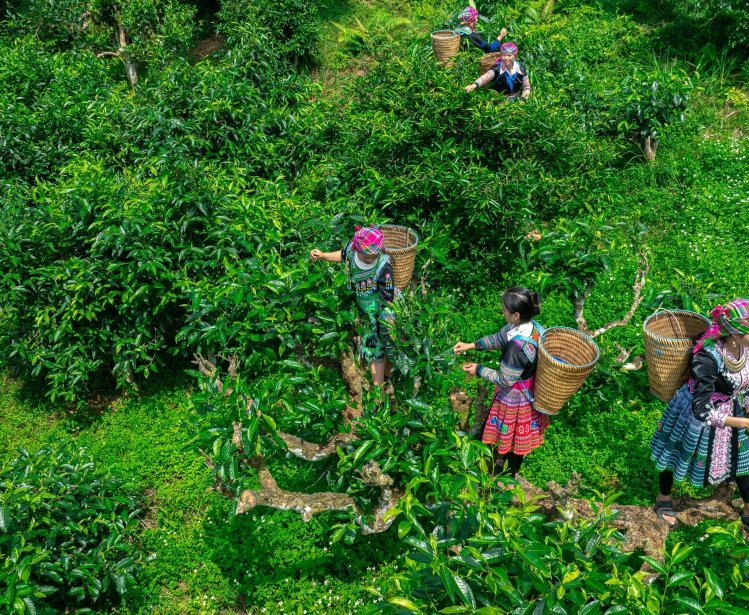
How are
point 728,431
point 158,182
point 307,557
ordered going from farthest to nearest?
point 158,182
point 307,557
point 728,431

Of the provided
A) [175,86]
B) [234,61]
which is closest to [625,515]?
[175,86]

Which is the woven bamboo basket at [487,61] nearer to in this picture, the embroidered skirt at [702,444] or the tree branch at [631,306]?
the tree branch at [631,306]

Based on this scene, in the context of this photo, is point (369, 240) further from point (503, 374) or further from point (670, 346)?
point (670, 346)

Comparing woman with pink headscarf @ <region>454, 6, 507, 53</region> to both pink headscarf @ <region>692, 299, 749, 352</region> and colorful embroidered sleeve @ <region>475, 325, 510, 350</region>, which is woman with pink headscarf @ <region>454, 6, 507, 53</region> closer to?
colorful embroidered sleeve @ <region>475, 325, 510, 350</region>

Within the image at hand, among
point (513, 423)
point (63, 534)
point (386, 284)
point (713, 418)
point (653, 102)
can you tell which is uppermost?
point (386, 284)

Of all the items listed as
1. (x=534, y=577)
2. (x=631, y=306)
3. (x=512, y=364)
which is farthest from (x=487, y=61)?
(x=534, y=577)

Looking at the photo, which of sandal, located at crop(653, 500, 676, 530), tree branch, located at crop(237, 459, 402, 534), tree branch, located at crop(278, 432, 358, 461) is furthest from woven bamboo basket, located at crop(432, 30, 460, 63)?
tree branch, located at crop(237, 459, 402, 534)

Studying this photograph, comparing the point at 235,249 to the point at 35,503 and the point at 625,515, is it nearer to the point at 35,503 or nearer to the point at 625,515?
the point at 35,503

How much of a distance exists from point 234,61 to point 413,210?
371cm

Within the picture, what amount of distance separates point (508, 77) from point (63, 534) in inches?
247

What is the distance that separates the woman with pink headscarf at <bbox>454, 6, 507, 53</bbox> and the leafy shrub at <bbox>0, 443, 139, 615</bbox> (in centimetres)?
706

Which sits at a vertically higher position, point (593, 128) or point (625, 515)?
point (593, 128)

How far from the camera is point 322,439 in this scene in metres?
4.12

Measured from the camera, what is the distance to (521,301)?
3.92 meters
